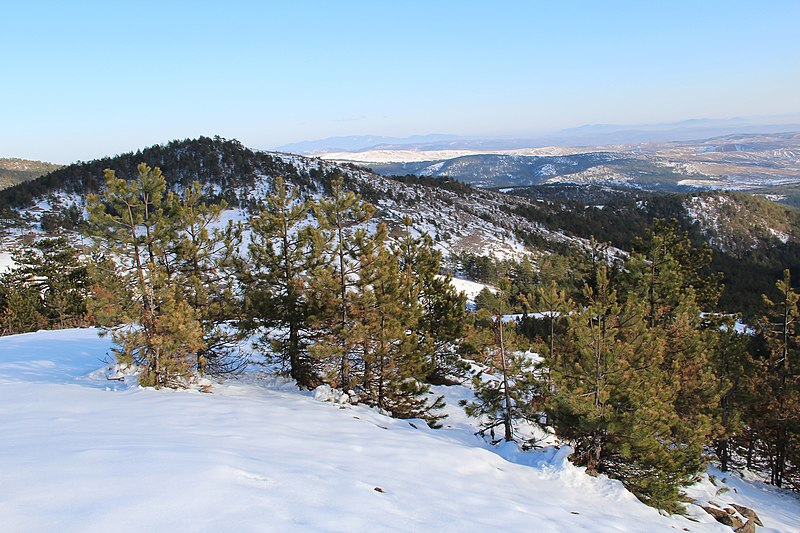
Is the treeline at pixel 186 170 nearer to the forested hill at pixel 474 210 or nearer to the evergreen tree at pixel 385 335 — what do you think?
the forested hill at pixel 474 210

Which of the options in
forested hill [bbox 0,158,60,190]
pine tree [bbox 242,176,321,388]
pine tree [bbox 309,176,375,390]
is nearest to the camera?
pine tree [bbox 309,176,375,390]

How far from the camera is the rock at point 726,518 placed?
396 inches

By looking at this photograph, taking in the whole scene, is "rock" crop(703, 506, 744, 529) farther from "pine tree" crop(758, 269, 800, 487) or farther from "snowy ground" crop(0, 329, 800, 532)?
"pine tree" crop(758, 269, 800, 487)

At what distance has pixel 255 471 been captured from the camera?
589 cm

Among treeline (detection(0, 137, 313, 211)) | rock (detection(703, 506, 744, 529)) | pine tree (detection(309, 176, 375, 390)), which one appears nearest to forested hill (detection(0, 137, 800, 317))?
treeline (detection(0, 137, 313, 211))

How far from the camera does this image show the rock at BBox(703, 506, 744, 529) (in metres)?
10.1

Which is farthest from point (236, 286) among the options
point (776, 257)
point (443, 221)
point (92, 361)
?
point (776, 257)

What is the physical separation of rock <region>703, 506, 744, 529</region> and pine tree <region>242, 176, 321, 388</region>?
10.5m

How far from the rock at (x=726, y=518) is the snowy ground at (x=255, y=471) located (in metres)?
0.46

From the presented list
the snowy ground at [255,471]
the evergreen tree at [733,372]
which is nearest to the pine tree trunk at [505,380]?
the snowy ground at [255,471]

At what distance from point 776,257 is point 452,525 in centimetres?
14334

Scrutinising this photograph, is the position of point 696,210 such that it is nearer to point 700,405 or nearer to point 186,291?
point 700,405

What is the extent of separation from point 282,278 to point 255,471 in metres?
7.74

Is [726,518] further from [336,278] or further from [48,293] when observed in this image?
[48,293]
